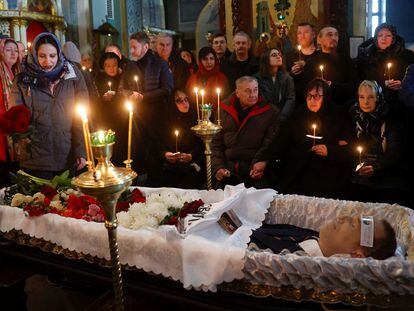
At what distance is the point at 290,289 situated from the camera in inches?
69.9

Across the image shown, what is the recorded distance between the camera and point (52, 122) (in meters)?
3.45

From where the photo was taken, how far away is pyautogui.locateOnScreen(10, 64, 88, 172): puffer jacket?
134 inches

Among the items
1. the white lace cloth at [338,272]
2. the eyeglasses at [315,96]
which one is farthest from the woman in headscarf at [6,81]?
the white lace cloth at [338,272]

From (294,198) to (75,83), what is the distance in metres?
2.02

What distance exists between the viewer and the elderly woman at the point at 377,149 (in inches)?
133

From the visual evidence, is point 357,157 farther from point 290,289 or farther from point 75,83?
point 75,83

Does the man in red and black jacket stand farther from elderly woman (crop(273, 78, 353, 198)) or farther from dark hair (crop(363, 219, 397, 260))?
dark hair (crop(363, 219, 397, 260))

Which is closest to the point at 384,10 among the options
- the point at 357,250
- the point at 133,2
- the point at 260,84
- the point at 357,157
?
the point at 260,84

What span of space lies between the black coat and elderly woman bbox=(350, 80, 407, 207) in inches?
4.5

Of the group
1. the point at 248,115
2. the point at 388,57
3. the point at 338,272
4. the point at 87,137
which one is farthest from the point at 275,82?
the point at 87,137

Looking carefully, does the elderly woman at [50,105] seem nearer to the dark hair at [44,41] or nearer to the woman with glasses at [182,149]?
the dark hair at [44,41]

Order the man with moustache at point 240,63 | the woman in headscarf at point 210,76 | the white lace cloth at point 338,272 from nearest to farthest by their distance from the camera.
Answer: the white lace cloth at point 338,272, the woman in headscarf at point 210,76, the man with moustache at point 240,63

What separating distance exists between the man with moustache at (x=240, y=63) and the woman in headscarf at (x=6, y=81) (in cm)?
215

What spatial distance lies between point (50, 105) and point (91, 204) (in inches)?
49.0
